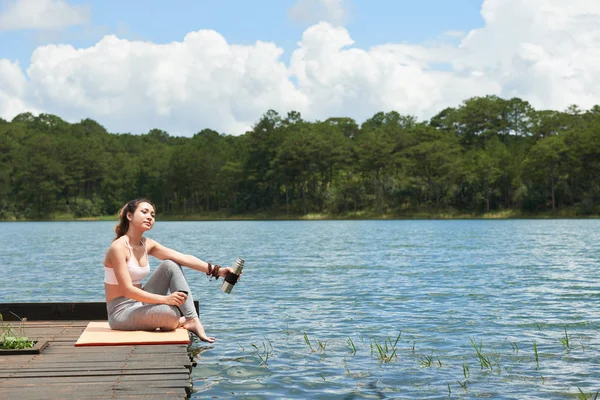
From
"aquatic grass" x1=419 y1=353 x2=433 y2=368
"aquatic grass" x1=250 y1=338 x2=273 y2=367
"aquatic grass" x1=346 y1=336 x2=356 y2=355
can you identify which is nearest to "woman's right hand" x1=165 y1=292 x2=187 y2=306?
"aquatic grass" x1=250 y1=338 x2=273 y2=367

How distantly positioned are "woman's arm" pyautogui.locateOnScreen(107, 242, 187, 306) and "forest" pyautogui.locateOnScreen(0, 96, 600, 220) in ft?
299

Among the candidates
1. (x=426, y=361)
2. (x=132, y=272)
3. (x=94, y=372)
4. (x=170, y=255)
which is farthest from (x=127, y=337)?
(x=426, y=361)

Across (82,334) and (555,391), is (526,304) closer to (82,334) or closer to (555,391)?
(555,391)

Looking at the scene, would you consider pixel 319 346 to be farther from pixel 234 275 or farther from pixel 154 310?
pixel 154 310

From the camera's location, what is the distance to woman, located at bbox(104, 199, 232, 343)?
9.12 m

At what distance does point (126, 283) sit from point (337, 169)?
111m

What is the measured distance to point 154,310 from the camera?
9.30m

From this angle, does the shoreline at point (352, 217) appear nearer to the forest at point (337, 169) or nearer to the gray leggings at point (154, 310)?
the forest at point (337, 169)

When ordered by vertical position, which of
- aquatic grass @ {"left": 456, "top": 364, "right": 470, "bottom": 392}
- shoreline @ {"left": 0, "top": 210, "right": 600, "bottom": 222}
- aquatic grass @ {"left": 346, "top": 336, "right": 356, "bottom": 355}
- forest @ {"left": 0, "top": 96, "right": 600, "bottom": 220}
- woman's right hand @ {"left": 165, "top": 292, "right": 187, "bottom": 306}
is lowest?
aquatic grass @ {"left": 456, "top": 364, "right": 470, "bottom": 392}

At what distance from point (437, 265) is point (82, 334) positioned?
21.3m

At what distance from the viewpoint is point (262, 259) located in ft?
109

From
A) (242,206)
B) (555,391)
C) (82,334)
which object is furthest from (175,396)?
(242,206)

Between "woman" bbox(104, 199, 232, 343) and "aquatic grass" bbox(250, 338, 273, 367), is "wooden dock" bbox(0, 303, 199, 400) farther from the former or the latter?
"aquatic grass" bbox(250, 338, 273, 367)

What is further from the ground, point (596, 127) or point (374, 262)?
point (596, 127)
